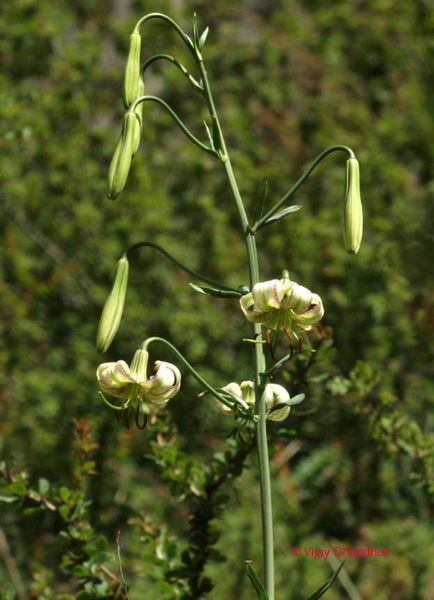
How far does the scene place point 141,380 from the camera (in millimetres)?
1080

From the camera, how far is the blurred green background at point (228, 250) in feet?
8.60

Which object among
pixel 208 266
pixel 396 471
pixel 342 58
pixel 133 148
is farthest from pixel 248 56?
pixel 133 148

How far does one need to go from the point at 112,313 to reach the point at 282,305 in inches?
9.0

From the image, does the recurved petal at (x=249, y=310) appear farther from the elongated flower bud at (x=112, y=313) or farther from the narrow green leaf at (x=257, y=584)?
the narrow green leaf at (x=257, y=584)

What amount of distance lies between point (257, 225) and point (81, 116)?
2135 mm

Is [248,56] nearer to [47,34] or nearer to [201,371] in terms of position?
[47,34]

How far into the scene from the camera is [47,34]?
10.0 ft

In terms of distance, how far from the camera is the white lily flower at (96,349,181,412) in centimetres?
106

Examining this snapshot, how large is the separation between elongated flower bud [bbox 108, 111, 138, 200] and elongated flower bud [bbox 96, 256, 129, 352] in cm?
12

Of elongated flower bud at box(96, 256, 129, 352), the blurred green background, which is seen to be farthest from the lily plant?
the blurred green background

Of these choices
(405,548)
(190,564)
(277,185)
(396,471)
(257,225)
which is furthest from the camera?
(277,185)

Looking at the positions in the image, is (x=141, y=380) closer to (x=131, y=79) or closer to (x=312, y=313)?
(x=312, y=313)

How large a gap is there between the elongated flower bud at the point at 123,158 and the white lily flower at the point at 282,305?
0.21 m

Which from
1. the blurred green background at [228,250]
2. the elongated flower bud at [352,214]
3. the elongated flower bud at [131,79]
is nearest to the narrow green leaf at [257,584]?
the elongated flower bud at [352,214]
